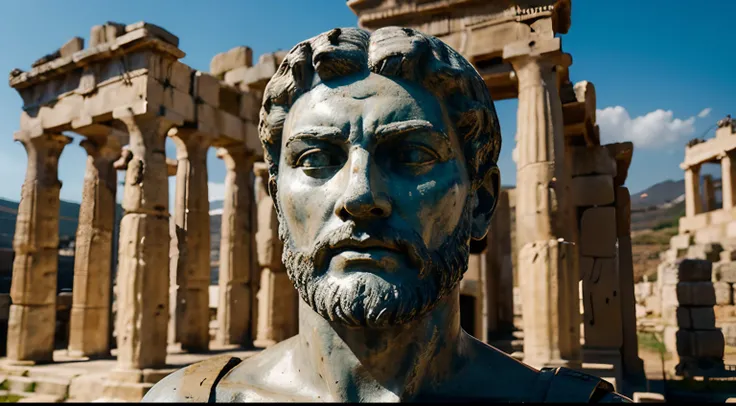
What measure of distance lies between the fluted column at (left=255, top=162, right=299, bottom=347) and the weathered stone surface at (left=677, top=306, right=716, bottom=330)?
30.4ft

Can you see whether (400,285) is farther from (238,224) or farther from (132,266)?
(238,224)

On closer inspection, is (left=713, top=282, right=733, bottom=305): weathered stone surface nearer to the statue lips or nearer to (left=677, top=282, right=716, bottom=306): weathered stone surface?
(left=677, top=282, right=716, bottom=306): weathered stone surface

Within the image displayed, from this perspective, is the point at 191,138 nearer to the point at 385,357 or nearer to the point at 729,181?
the point at 385,357

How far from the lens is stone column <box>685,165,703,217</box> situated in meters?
31.7

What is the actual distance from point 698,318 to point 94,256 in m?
14.2

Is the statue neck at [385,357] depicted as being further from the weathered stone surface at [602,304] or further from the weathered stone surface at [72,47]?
the weathered stone surface at [72,47]

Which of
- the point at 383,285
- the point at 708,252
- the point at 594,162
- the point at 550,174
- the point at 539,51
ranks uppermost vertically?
the point at 539,51

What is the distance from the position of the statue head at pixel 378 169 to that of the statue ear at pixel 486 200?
15mm

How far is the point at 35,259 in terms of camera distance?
12930mm

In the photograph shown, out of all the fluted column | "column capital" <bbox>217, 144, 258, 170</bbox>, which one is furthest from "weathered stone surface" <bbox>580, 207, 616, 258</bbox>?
"column capital" <bbox>217, 144, 258, 170</bbox>

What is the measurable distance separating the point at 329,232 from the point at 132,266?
9.90m

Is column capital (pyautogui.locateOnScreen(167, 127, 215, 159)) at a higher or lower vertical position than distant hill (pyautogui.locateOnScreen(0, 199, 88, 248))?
higher

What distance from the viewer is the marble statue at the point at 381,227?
1566 mm

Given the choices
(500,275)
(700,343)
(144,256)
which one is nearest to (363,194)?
(144,256)
